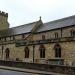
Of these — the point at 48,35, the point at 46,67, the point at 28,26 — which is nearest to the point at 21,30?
the point at 28,26

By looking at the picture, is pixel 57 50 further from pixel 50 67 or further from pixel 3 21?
pixel 3 21

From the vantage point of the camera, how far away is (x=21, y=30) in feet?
176

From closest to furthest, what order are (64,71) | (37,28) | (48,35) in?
1. (64,71)
2. (48,35)
3. (37,28)

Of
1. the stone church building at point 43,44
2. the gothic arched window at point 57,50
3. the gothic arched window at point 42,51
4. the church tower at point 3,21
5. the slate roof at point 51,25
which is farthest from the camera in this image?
the church tower at point 3,21

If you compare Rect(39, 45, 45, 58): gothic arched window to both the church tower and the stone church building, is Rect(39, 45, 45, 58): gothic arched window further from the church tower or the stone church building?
the church tower

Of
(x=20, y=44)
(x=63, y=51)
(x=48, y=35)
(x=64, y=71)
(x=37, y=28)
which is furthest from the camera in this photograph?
(x=37, y=28)

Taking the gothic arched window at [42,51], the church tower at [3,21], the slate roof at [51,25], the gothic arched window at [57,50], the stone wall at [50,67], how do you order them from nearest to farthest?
the stone wall at [50,67]
the gothic arched window at [57,50]
the gothic arched window at [42,51]
the slate roof at [51,25]
the church tower at [3,21]

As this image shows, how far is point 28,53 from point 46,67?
45.0ft

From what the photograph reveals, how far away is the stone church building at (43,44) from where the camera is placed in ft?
105

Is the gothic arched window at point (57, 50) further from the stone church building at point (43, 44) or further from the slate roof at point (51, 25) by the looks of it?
the slate roof at point (51, 25)

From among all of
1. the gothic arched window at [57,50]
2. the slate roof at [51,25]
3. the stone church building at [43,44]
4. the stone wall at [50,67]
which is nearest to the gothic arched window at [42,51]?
the stone church building at [43,44]

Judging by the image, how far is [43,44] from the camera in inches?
1415

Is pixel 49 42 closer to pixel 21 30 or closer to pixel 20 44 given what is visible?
pixel 20 44

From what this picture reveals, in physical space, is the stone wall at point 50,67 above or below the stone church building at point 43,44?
below
